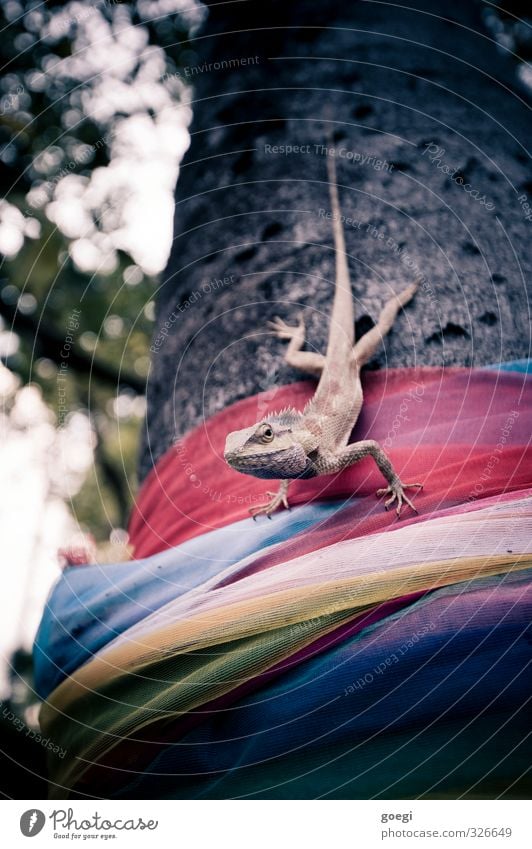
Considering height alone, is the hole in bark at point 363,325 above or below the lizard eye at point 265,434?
above

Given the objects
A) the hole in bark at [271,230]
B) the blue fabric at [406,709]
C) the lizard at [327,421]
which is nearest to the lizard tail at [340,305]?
the lizard at [327,421]

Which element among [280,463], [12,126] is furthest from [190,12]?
[280,463]

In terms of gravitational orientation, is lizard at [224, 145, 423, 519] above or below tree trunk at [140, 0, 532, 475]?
below

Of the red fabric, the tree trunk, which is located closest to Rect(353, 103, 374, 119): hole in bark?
the tree trunk

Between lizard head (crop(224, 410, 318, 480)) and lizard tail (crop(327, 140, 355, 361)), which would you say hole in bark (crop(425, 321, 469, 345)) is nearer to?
lizard tail (crop(327, 140, 355, 361))

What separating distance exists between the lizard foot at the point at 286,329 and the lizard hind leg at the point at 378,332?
0.14 metres

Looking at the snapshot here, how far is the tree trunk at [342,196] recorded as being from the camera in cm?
153

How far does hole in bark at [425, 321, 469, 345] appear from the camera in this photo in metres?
1.44

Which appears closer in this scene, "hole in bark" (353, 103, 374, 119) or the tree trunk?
the tree trunk

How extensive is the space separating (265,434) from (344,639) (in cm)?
38

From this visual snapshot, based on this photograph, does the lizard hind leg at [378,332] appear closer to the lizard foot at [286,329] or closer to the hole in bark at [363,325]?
the hole in bark at [363,325]

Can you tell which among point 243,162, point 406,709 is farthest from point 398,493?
point 243,162

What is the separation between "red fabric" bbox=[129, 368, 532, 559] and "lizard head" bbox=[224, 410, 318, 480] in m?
0.09
